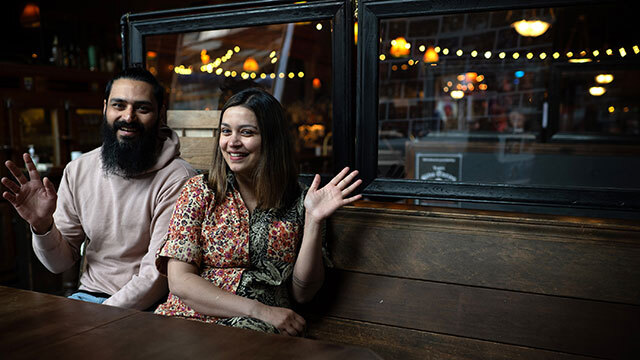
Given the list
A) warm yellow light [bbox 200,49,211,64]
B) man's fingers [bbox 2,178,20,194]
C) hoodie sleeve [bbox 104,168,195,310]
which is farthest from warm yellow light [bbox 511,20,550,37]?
man's fingers [bbox 2,178,20,194]

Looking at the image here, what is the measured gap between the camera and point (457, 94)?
526 cm

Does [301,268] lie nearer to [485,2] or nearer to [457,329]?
[457,329]

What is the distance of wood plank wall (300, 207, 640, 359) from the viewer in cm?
149

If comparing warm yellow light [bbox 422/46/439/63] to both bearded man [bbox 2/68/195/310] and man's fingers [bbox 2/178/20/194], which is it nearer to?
bearded man [bbox 2/68/195/310]

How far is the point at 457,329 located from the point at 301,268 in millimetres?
522

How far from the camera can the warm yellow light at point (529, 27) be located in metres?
4.38

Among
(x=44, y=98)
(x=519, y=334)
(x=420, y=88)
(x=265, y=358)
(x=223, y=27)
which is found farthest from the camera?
(x=44, y=98)

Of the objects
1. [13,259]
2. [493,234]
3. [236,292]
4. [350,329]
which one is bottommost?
[13,259]

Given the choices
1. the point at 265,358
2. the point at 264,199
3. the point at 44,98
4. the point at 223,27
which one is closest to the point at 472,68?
the point at 223,27

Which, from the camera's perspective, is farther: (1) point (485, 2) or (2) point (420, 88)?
(2) point (420, 88)

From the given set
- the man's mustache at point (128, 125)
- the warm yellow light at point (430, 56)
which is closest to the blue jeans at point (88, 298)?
the man's mustache at point (128, 125)

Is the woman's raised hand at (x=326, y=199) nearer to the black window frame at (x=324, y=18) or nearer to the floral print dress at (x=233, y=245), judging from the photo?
the floral print dress at (x=233, y=245)

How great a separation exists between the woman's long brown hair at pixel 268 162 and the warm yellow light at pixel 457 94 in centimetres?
377

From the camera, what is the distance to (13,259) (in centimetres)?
508
